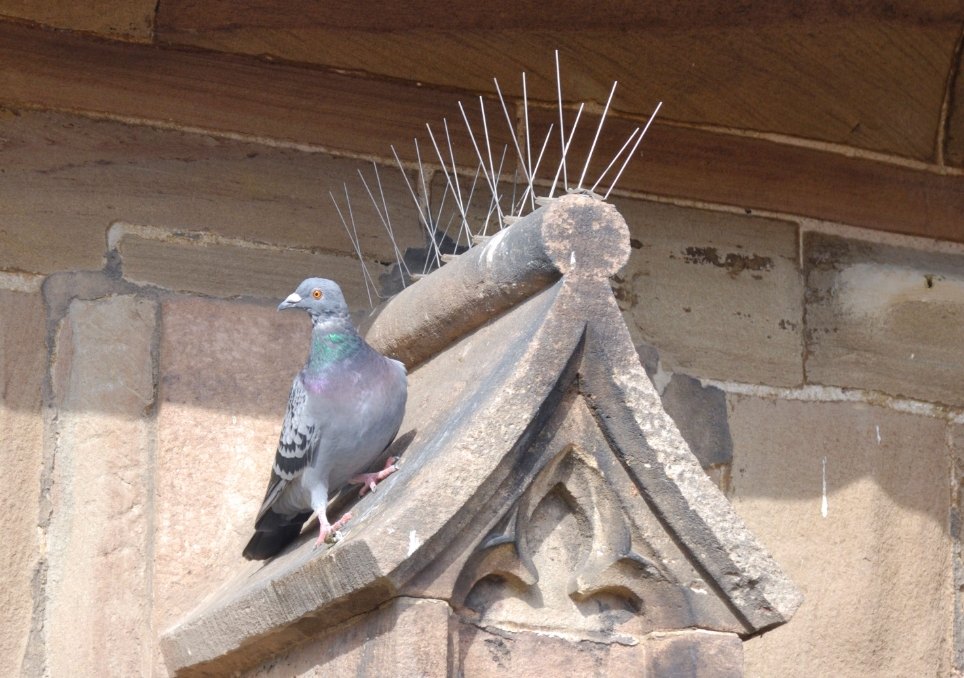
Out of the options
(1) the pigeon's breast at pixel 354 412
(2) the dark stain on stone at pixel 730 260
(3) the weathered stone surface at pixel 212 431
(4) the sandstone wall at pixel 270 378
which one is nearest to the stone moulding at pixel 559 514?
(1) the pigeon's breast at pixel 354 412

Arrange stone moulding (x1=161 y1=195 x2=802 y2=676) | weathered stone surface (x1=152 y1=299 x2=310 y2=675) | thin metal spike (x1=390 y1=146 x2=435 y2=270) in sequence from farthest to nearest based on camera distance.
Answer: thin metal spike (x1=390 y1=146 x2=435 y2=270)
weathered stone surface (x1=152 y1=299 x2=310 y2=675)
stone moulding (x1=161 y1=195 x2=802 y2=676)

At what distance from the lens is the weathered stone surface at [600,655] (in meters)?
2.42

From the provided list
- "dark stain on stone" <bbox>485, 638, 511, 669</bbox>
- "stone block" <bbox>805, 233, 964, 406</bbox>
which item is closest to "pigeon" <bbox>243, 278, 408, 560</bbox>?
"dark stain on stone" <bbox>485, 638, 511, 669</bbox>

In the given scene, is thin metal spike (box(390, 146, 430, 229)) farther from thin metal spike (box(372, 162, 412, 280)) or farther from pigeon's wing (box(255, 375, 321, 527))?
pigeon's wing (box(255, 375, 321, 527))

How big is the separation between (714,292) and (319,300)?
144cm

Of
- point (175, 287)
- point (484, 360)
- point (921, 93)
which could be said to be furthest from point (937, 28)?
point (175, 287)

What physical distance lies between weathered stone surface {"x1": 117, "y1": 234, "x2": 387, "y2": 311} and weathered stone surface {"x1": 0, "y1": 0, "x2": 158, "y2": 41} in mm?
532

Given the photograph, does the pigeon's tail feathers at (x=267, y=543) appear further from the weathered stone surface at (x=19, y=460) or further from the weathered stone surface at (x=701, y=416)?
the weathered stone surface at (x=701, y=416)

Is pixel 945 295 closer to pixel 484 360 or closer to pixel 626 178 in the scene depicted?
pixel 626 178

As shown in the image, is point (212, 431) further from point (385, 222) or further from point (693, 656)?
point (693, 656)

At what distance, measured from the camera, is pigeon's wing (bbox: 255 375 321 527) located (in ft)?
9.13

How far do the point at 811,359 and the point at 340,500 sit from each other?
1583mm

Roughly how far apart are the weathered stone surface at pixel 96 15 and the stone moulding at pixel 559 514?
1439 millimetres

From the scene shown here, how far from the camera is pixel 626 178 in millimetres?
3959
